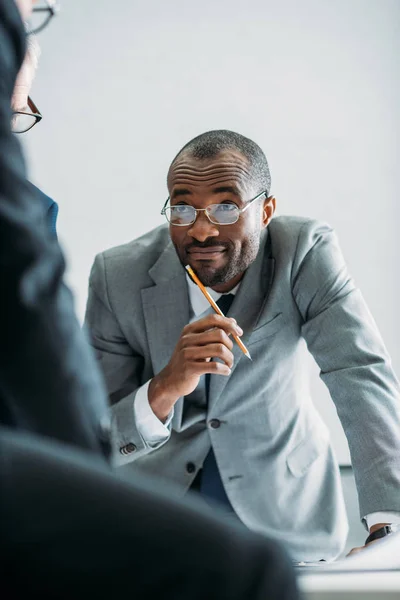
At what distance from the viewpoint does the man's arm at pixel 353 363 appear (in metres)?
1.44

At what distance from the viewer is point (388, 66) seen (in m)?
3.50

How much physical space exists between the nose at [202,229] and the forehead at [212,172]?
70 mm

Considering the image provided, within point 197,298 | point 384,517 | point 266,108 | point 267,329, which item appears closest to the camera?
point 384,517

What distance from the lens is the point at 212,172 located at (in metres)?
1.75

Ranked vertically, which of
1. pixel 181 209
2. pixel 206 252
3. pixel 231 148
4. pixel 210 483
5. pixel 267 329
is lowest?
pixel 210 483

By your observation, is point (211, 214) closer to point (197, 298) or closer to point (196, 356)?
point (197, 298)

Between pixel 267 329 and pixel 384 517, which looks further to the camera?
pixel 267 329

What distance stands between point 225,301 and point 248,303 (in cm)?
7

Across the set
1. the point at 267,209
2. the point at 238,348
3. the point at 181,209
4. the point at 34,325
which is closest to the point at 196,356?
the point at 238,348

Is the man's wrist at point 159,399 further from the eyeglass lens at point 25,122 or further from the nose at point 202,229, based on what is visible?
the eyeglass lens at point 25,122

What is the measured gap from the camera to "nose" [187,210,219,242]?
1.72 m

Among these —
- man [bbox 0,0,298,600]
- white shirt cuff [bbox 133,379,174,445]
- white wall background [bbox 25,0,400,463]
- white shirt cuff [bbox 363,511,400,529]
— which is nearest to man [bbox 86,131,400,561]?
white shirt cuff [bbox 133,379,174,445]

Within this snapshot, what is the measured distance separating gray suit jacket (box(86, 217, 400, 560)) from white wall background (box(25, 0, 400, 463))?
1.63 m

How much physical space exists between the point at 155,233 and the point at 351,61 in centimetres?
190
